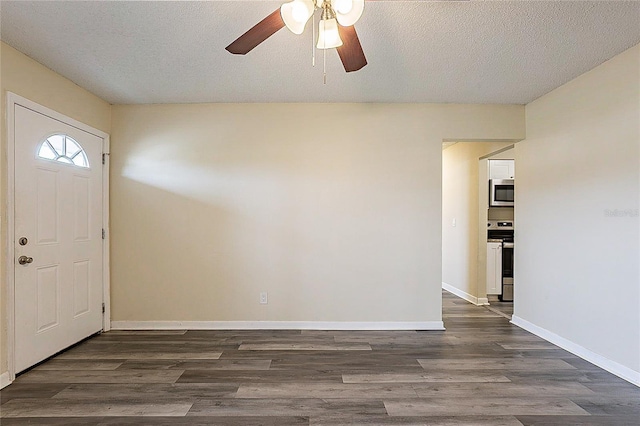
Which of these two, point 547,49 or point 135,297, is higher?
point 547,49

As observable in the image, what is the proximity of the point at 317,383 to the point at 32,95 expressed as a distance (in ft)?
10.3

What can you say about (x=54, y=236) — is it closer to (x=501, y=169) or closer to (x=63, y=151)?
(x=63, y=151)

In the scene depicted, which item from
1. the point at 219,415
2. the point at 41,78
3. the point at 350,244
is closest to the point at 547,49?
the point at 350,244

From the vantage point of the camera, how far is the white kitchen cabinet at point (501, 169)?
5109mm

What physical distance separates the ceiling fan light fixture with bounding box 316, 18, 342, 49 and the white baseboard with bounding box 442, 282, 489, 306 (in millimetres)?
4245

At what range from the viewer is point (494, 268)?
492cm

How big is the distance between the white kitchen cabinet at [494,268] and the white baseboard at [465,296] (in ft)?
0.71

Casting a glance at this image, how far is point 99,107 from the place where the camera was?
352cm

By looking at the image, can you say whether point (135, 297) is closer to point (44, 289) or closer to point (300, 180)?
point (44, 289)

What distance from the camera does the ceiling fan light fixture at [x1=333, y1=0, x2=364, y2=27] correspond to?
156 centimetres

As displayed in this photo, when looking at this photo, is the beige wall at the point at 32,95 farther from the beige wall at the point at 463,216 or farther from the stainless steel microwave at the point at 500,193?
the stainless steel microwave at the point at 500,193

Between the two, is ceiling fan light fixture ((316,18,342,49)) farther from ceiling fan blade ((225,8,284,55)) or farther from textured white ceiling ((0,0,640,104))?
textured white ceiling ((0,0,640,104))

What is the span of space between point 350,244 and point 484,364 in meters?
1.64

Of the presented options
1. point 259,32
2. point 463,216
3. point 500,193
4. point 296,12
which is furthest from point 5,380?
point 500,193
